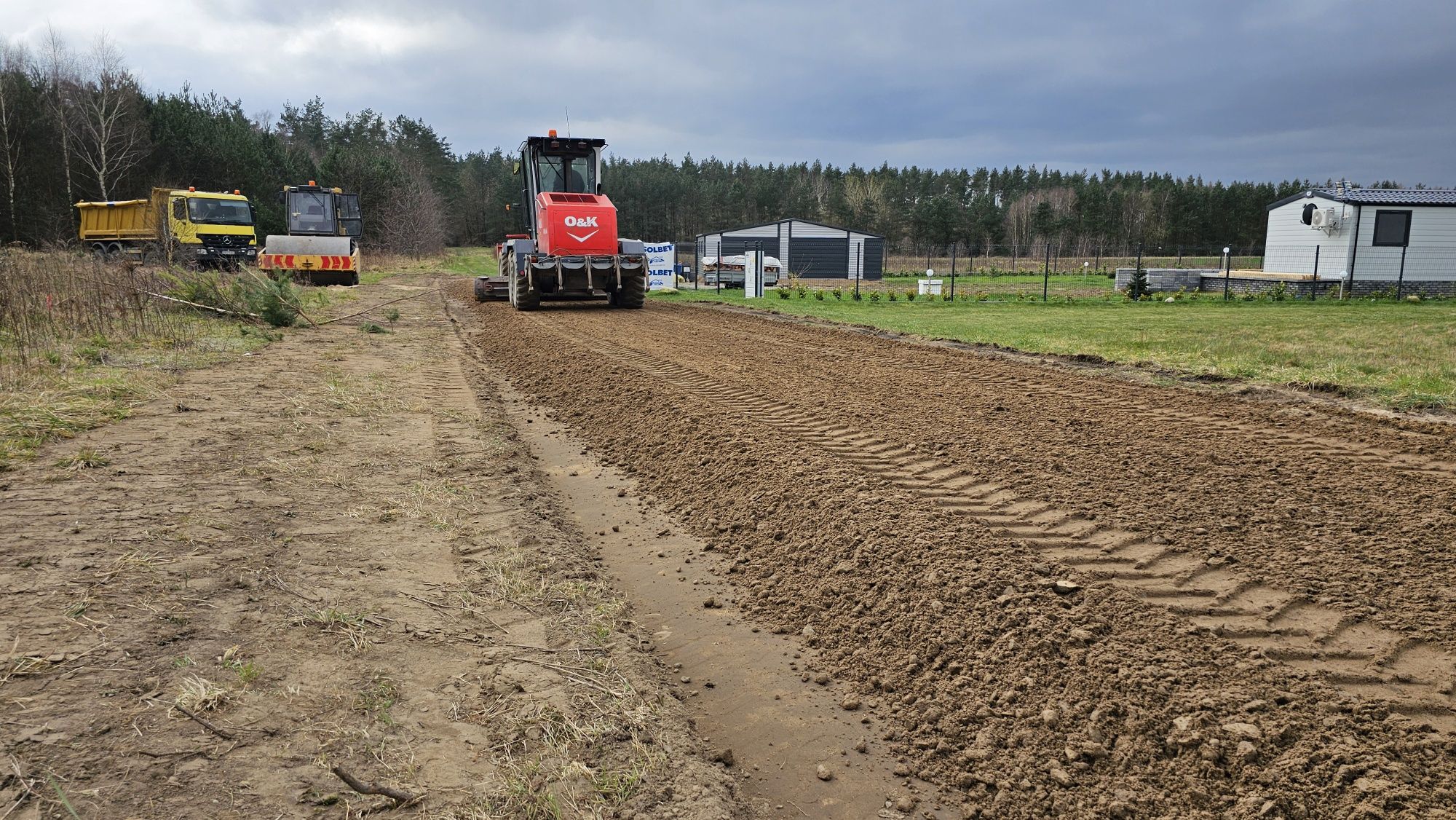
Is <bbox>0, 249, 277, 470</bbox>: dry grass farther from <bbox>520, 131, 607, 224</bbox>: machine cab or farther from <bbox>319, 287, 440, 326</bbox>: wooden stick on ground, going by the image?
<bbox>520, 131, 607, 224</bbox>: machine cab

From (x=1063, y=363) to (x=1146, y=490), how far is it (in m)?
6.07

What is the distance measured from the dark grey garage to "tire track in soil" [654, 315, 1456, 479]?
1442 inches

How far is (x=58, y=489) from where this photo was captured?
15.6 ft

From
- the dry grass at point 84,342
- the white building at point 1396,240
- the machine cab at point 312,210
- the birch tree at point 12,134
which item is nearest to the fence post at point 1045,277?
the white building at point 1396,240

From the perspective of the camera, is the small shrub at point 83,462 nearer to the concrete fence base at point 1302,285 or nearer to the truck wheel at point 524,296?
the truck wheel at point 524,296

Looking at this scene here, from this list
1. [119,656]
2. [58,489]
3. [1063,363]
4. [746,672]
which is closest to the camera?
[119,656]

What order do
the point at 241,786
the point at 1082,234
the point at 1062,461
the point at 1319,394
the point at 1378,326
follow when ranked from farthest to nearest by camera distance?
1. the point at 1082,234
2. the point at 1378,326
3. the point at 1319,394
4. the point at 1062,461
5. the point at 241,786

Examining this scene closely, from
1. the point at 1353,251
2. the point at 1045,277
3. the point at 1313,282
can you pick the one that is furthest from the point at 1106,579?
the point at 1353,251

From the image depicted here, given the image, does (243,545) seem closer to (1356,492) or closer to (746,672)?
(746,672)

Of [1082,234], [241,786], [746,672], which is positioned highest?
[1082,234]

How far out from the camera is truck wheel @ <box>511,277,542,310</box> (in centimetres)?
1936

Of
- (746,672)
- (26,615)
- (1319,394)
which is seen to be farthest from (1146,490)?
(26,615)

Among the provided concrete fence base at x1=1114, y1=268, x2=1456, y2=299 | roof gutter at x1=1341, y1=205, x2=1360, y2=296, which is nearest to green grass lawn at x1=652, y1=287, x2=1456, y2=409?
concrete fence base at x1=1114, y1=268, x2=1456, y2=299

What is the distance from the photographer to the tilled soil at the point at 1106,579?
8.94ft
